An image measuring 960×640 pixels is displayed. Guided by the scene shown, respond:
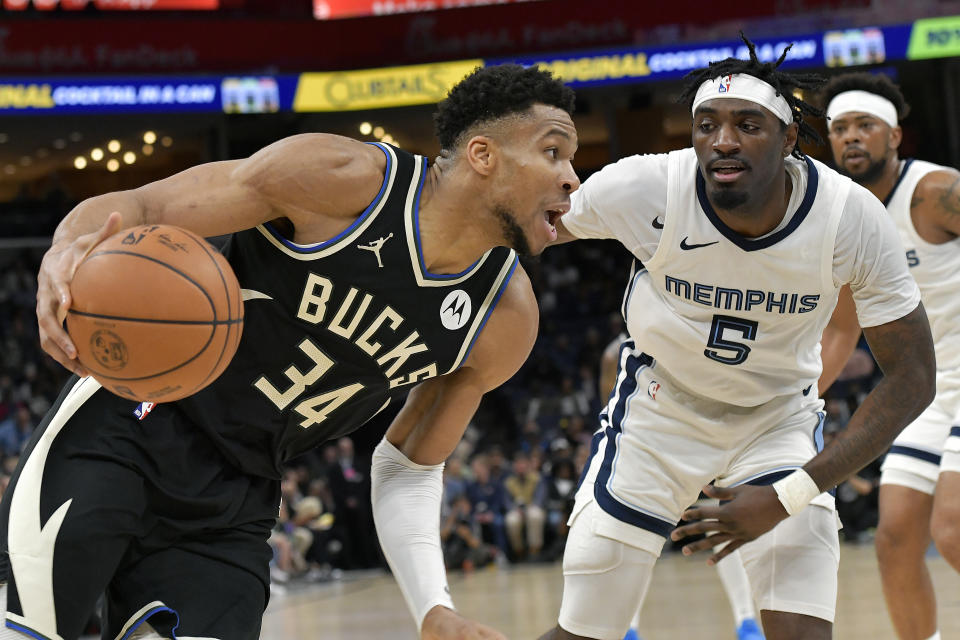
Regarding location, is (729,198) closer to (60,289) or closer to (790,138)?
(790,138)

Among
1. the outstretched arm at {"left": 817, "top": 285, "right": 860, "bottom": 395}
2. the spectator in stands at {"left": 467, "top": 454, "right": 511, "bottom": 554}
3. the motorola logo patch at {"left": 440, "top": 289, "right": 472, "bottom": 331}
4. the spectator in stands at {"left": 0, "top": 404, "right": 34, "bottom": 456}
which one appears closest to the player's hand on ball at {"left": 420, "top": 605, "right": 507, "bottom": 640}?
the motorola logo patch at {"left": 440, "top": 289, "right": 472, "bottom": 331}

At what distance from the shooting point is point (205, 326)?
2.55 meters

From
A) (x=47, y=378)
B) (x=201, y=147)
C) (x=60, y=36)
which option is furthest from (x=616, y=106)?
(x=47, y=378)

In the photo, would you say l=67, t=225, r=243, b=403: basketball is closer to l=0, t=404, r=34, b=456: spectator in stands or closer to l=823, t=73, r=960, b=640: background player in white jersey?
l=823, t=73, r=960, b=640: background player in white jersey

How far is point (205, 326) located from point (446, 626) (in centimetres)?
101

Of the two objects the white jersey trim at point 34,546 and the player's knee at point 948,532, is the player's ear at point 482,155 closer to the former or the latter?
the white jersey trim at point 34,546

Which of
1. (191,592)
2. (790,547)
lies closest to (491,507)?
(790,547)

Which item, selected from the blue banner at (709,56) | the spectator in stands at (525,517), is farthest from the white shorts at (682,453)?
the blue banner at (709,56)

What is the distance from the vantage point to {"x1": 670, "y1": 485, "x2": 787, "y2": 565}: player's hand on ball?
3.14 m

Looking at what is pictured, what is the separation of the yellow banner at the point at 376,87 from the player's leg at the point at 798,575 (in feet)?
46.0

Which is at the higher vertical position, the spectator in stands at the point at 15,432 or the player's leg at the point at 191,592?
the player's leg at the point at 191,592

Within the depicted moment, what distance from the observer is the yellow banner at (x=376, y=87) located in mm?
17000

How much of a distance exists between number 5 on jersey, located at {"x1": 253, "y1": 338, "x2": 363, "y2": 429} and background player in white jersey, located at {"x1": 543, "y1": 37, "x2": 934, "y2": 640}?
1.04 meters

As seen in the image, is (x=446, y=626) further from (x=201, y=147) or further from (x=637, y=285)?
(x=201, y=147)
